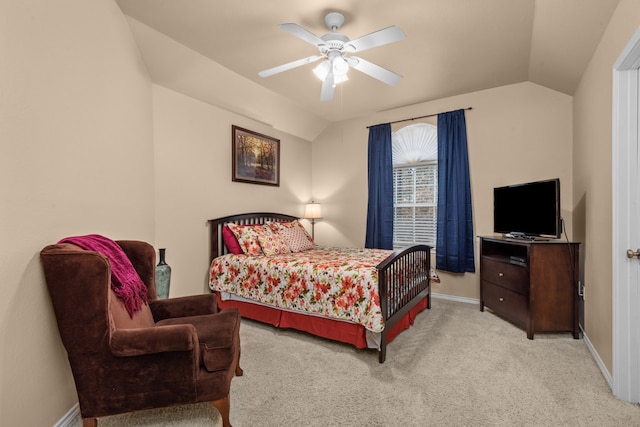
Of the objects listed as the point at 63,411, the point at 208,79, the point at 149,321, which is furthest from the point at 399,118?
the point at 63,411

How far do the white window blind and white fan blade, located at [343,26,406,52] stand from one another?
2537 millimetres

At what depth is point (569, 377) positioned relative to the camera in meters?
2.11

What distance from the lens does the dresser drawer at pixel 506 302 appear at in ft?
9.45

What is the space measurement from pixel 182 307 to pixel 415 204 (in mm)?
3460

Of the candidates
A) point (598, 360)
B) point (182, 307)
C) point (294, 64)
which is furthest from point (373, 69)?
point (598, 360)

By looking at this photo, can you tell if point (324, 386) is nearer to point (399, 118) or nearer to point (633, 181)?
point (633, 181)

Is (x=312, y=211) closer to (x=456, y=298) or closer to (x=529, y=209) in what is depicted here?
(x=456, y=298)

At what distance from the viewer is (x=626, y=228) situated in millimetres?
1800

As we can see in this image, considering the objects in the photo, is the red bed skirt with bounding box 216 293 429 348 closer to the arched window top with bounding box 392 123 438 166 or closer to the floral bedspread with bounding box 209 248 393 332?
the floral bedspread with bounding box 209 248 393 332

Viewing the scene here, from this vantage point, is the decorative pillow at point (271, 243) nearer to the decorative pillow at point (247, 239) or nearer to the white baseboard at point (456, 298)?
the decorative pillow at point (247, 239)

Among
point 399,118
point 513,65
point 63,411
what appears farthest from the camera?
point 399,118

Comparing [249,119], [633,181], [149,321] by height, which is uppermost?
[249,119]

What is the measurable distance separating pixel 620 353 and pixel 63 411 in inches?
128

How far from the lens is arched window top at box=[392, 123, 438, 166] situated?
426 cm
